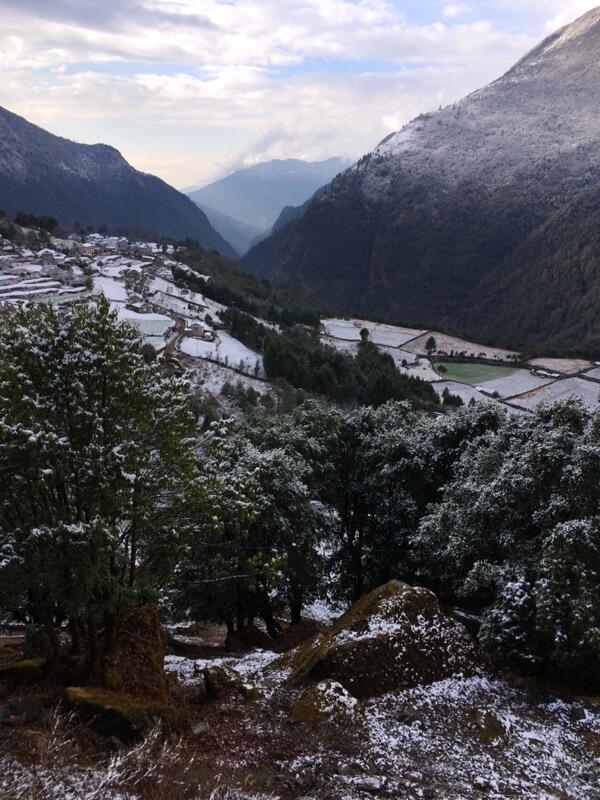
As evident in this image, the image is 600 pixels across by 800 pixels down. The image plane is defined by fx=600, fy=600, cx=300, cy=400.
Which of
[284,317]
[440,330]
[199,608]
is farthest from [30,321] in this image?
[440,330]

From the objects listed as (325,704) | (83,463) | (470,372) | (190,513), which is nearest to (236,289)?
(470,372)

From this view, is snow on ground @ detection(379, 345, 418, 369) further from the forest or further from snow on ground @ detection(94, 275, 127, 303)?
the forest

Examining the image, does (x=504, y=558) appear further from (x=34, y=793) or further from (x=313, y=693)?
(x=34, y=793)

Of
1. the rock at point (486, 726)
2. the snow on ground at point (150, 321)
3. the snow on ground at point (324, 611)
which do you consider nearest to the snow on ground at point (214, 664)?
the rock at point (486, 726)

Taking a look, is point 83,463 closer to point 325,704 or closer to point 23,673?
point 23,673

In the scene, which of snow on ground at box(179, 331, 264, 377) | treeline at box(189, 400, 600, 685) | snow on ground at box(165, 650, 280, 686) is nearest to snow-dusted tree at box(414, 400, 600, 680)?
treeline at box(189, 400, 600, 685)
